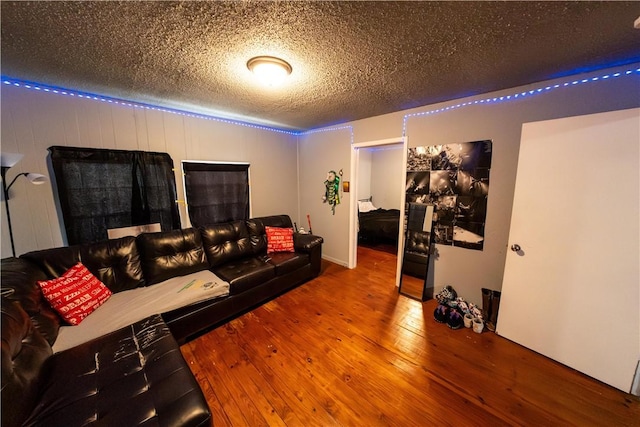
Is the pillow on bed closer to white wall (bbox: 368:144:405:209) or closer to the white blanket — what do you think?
white wall (bbox: 368:144:405:209)

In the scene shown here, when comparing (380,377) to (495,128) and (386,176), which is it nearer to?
(495,128)

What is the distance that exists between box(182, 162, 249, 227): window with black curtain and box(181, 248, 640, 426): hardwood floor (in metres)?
1.59

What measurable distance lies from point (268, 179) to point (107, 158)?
6.76ft

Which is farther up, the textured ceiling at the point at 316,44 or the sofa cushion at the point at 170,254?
Answer: the textured ceiling at the point at 316,44

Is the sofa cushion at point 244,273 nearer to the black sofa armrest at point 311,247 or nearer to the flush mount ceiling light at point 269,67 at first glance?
the black sofa armrest at point 311,247

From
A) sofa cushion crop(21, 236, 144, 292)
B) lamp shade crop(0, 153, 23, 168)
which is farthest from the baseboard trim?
lamp shade crop(0, 153, 23, 168)

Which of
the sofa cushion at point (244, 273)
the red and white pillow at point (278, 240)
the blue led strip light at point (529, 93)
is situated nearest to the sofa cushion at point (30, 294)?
the sofa cushion at point (244, 273)

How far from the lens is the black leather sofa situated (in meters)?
1.04

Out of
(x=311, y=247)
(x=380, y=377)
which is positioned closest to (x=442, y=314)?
A: (x=380, y=377)

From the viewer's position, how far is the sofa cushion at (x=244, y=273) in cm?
241

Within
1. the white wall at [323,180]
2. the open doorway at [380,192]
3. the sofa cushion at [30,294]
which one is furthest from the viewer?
the open doorway at [380,192]

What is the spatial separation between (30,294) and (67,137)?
1.58 metres

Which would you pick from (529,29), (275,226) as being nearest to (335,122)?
(275,226)

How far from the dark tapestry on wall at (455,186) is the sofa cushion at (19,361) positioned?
11.0 feet
